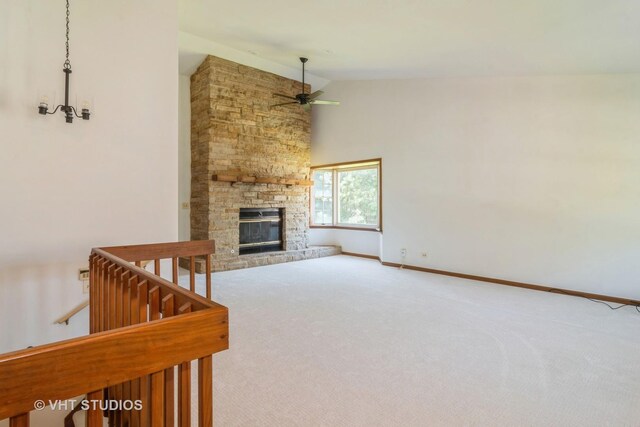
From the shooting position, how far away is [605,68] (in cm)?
382

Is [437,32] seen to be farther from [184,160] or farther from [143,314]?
[184,160]

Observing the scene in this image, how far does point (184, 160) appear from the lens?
6.23 m

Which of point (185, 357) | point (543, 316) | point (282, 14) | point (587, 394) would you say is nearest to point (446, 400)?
point (587, 394)

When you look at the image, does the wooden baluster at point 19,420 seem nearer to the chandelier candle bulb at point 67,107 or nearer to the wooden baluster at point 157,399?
the wooden baluster at point 157,399

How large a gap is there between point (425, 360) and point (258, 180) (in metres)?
4.49

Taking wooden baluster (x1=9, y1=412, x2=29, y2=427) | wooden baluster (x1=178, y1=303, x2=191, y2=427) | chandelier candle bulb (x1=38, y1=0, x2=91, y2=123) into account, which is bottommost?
wooden baluster (x1=178, y1=303, x2=191, y2=427)

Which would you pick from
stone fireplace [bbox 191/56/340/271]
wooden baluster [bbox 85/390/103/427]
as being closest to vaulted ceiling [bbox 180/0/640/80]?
stone fireplace [bbox 191/56/340/271]

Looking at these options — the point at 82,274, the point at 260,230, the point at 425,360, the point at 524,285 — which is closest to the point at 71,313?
the point at 82,274

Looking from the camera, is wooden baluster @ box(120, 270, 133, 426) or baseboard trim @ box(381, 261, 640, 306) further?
baseboard trim @ box(381, 261, 640, 306)

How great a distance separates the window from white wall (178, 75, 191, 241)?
261 centimetres

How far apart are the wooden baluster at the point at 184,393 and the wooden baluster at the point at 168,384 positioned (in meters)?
0.03

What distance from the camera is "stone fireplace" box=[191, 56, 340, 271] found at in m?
5.77

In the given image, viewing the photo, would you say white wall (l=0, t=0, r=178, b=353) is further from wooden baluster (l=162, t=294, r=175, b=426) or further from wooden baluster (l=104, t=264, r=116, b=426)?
wooden baluster (l=162, t=294, r=175, b=426)

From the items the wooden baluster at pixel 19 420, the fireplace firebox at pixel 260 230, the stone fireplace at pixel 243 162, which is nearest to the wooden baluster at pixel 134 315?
the wooden baluster at pixel 19 420
